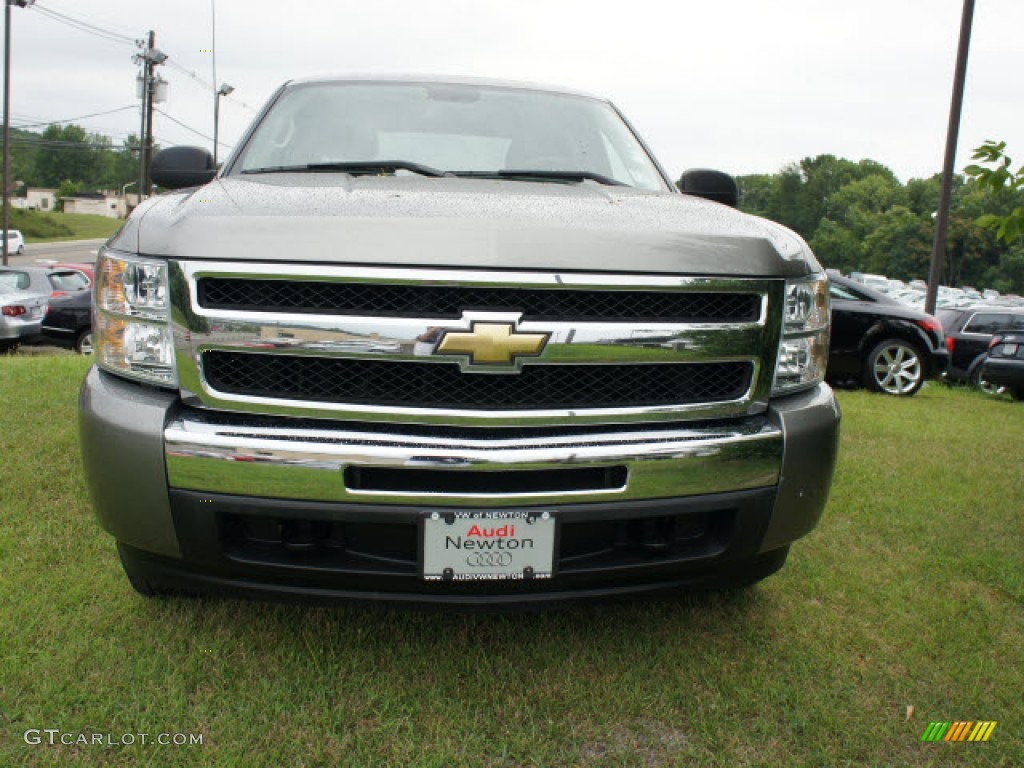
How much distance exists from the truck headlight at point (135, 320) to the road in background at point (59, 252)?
135 ft

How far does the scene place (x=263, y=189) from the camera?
2.33m

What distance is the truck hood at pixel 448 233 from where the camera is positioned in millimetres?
1917

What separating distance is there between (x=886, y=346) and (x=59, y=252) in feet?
161

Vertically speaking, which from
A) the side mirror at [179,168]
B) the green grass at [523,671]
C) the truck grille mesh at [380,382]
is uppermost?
the side mirror at [179,168]

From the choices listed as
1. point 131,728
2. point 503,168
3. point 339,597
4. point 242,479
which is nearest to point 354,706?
point 339,597

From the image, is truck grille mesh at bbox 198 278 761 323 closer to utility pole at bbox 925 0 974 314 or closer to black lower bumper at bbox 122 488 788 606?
black lower bumper at bbox 122 488 788 606

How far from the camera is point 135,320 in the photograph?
2014 millimetres

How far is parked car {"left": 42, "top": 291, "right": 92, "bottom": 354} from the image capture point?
11656 millimetres

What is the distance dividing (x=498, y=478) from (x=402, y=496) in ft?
0.76

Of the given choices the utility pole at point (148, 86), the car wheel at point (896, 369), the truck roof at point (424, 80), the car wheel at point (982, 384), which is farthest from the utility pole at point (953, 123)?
the utility pole at point (148, 86)

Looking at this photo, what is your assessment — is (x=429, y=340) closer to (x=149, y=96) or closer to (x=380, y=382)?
(x=380, y=382)

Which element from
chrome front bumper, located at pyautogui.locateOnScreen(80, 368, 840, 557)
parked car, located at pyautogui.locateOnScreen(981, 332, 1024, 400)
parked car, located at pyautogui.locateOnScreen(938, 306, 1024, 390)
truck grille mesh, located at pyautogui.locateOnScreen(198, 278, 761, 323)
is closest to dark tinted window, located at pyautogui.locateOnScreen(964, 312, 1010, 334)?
parked car, located at pyautogui.locateOnScreen(938, 306, 1024, 390)

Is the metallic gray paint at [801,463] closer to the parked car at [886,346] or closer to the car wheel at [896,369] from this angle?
the parked car at [886,346]

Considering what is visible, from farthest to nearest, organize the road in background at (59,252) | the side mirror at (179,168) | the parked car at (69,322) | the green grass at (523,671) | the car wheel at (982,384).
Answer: the road in background at (59,252)
the parked car at (69,322)
the car wheel at (982,384)
the side mirror at (179,168)
the green grass at (523,671)
